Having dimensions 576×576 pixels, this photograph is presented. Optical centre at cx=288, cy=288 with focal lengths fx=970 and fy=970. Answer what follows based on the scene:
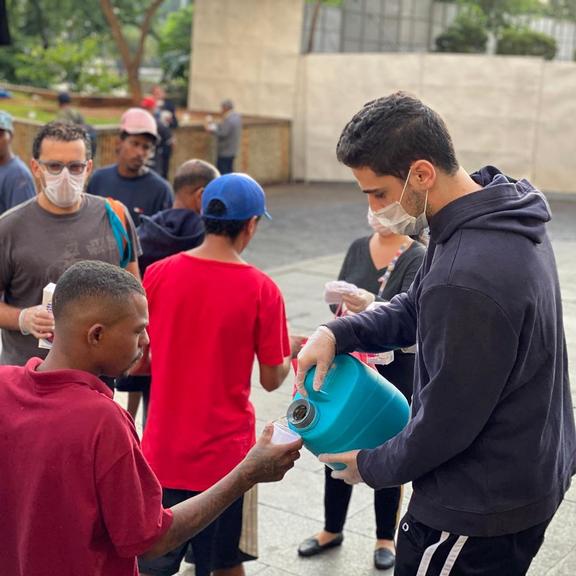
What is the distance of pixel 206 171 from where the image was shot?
5.36 metres

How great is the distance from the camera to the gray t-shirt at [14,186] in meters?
6.08

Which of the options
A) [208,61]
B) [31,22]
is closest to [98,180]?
[208,61]

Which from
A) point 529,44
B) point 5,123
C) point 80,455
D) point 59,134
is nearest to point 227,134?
point 5,123

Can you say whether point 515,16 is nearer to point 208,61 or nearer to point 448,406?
point 208,61

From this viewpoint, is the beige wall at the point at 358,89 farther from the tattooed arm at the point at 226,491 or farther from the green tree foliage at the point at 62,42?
the tattooed arm at the point at 226,491

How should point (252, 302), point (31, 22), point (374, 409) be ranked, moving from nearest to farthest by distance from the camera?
point (374, 409)
point (252, 302)
point (31, 22)

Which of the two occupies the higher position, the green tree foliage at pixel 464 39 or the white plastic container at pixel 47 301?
the green tree foliage at pixel 464 39

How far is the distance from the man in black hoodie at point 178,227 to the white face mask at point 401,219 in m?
2.65

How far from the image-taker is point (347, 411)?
2.69m

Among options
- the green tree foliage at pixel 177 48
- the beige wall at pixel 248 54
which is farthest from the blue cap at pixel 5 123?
the green tree foliage at pixel 177 48

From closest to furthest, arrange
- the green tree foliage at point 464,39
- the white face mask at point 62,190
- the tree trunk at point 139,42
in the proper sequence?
1. the white face mask at point 62,190
2. the tree trunk at point 139,42
3. the green tree foliage at point 464,39

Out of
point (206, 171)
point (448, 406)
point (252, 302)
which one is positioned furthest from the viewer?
point (206, 171)

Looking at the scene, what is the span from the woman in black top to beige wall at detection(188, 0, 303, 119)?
15.8 metres

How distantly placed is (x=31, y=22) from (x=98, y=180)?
2796 cm
